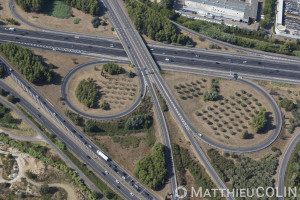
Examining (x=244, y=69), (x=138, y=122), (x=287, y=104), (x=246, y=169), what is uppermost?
(x=244, y=69)

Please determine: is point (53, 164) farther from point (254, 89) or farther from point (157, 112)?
point (254, 89)

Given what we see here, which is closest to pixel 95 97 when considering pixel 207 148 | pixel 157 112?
pixel 157 112

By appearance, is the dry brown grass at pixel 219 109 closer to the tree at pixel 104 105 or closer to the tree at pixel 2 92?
the tree at pixel 104 105

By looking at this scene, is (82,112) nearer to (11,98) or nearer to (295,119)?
(11,98)

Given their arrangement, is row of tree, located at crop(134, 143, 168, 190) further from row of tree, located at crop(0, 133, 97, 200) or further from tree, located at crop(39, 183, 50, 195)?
tree, located at crop(39, 183, 50, 195)

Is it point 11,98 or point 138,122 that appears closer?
point 138,122

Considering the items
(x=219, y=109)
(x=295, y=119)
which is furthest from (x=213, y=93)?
(x=295, y=119)


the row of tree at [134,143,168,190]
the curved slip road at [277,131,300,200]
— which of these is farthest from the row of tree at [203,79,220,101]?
the curved slip road at [277,131,300,200]
